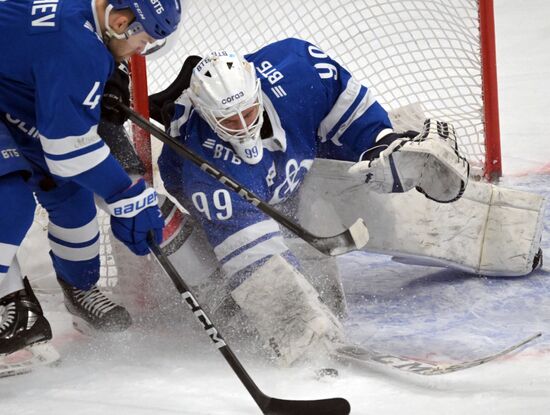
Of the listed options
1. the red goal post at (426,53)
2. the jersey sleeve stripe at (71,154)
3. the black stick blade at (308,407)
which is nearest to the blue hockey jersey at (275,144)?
the jersey sleeve stripe at (71,154)

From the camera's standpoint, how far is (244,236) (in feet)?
9.07

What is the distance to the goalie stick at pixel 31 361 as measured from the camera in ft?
8.67

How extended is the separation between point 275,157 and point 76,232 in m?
0.60

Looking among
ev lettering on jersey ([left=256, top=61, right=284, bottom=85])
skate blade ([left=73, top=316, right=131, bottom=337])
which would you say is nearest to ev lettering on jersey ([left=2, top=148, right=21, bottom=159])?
skate blade ([left=73, top=316, right=131, bottom=337])

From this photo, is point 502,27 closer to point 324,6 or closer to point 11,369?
point 324,6

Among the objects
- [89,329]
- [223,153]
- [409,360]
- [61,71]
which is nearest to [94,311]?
[89,329]

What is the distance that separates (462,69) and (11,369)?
2.13 meters

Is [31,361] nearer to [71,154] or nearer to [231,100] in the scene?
[71,154]

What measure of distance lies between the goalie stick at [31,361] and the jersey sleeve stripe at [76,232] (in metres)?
0.34

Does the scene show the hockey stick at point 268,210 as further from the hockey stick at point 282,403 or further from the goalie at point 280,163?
the hockey stick at point 282,403

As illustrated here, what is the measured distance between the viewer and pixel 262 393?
91.0 inches

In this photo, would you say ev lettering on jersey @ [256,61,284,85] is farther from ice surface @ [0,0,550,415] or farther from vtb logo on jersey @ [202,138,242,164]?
ice surface @ [0,0,550,415]

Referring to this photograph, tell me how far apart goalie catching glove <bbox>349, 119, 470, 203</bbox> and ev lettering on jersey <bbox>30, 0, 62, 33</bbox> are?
3.14 feet

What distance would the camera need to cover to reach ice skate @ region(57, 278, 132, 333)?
2.92 metres
